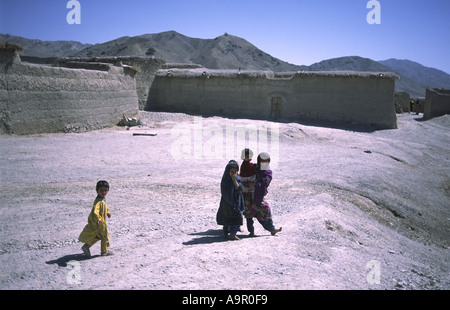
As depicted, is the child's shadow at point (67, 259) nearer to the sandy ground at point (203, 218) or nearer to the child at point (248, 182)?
the sandy ground at point (203, 218)

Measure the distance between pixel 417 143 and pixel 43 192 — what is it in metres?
16.0

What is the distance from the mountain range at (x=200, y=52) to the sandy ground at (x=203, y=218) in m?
41.1

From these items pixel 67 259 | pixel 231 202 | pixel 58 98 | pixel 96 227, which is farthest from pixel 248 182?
pixel 58 98

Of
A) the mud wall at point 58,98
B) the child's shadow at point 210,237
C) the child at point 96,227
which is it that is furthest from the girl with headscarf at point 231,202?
the mud wall at point 58,98

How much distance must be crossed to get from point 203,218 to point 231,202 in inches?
56.2

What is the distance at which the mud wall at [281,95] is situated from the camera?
61.1 ft

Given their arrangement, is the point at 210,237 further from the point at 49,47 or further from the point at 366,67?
the point at 49,47

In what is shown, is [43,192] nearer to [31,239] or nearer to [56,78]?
[31,239]

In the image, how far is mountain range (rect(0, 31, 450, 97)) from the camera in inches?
2176

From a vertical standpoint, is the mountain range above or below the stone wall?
above

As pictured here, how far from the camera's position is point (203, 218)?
247 inches

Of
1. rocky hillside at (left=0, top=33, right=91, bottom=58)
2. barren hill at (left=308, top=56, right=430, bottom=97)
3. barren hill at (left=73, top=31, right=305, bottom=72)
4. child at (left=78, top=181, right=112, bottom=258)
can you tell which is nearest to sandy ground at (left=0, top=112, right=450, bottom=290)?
child at (left=78, top=181, right=112, bottom=258)

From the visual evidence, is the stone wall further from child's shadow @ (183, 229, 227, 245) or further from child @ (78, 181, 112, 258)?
child @ (78, 181, 112, 258)

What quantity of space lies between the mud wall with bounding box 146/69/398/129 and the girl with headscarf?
1539cm
